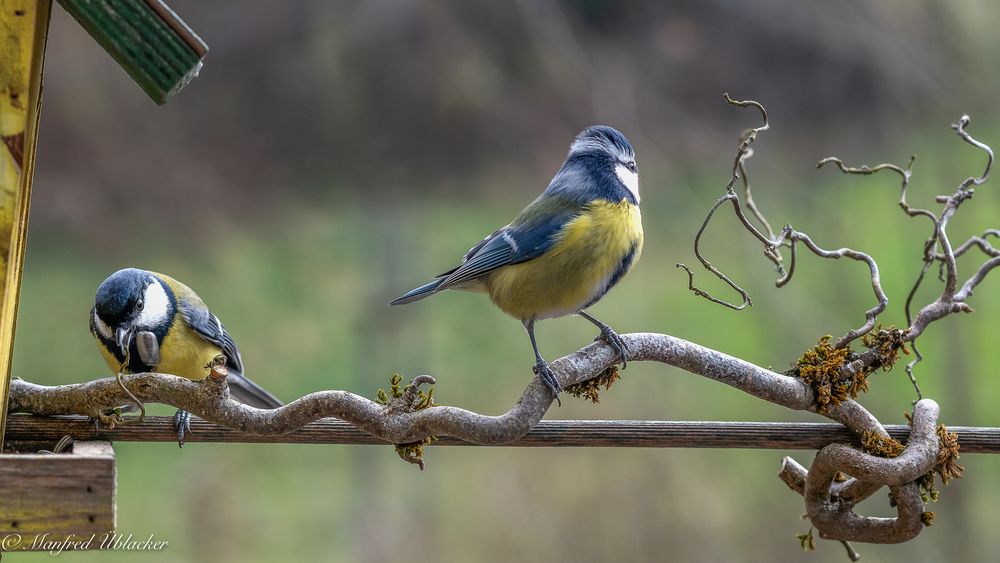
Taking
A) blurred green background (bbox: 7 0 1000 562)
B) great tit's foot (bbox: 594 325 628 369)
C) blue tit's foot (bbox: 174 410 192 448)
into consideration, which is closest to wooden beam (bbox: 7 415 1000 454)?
blue tit's foot (bbox: 174 410 192 448)

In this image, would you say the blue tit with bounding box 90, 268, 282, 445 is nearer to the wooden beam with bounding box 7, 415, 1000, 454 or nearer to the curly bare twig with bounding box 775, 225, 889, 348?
the wooden beam with bounding box 7, 415, 1000, 454

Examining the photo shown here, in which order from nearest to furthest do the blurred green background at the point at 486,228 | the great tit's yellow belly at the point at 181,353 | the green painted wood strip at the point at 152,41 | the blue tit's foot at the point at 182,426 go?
the green painted wood strip at the point at 152,41 → the blue tit's foot at the point at 182,426 → the great tit's yellow belly at the point at 181,353 → the blurred green background at the point at 486,228

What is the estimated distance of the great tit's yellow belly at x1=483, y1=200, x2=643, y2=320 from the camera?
7.38 feet

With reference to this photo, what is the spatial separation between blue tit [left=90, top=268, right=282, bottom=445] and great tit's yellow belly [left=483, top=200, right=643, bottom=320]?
84 cm

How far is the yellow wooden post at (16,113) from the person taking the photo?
5.63ft

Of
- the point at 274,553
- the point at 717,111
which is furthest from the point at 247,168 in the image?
the point at 717,111

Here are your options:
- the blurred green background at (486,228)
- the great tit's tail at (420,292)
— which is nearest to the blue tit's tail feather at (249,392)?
the great tit's tail at (420,292)

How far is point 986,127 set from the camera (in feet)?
13.5

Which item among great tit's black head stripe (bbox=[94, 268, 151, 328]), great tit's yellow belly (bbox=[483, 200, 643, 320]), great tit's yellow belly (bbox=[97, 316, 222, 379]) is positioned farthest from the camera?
great tit's yellow belly (bbox=[97, 316, 222, 379])

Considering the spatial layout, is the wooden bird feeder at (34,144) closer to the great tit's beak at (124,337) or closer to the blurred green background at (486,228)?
the great tit's beak at (124,337)

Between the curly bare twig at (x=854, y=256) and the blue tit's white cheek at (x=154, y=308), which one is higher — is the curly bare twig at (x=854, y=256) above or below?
below

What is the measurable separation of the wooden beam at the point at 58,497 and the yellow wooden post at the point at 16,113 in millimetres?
338

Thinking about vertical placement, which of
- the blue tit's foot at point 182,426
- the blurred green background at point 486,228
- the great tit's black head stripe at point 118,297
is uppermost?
the blurred green background at point 486,228

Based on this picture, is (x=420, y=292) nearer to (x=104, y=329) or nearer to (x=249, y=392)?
(x=249, y=392)
